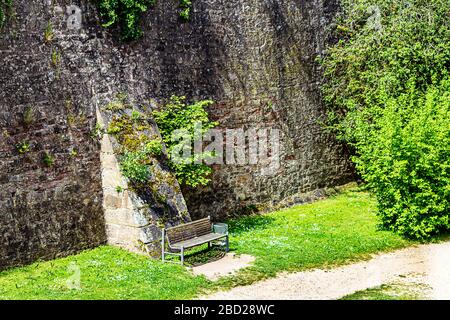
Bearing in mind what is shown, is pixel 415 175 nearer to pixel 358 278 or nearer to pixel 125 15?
pixel 358 278

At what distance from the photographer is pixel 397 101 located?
637 inches

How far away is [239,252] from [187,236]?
0.97m

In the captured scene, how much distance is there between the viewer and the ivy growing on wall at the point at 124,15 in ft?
42.8

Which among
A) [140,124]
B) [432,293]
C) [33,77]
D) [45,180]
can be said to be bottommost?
[432,293]

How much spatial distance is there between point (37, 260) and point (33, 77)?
2986mm

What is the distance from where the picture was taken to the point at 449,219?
44.7 feet

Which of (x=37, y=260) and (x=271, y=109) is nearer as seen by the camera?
(x=37, y=260)

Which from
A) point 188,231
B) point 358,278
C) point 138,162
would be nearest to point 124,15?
point 138,162

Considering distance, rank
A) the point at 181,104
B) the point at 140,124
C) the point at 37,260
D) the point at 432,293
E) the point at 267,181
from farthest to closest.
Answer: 1. the point at 267,181
2. the point at 181,104
3. the point at 140,124
4. the point at 37,260
5. the point at 432,293

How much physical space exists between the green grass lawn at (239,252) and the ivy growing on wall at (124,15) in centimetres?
396

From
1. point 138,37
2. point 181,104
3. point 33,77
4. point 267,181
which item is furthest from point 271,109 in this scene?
point 33,77

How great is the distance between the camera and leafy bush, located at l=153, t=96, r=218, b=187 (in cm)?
1351

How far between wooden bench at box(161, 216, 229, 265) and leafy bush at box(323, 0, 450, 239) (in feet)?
11.4

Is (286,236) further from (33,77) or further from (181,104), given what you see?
(33,77)
